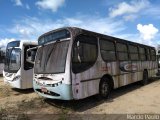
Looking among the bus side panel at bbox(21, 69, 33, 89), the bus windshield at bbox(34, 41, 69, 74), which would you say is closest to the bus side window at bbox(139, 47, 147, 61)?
the bus side panel at bbox(21, 69, 33, 89)

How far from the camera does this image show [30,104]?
9359mm

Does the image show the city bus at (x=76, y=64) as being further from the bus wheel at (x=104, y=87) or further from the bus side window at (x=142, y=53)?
the bus side window at (x=142, y=53)

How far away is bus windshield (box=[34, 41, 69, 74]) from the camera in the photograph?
8148 mm

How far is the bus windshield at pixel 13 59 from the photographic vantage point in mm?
12228

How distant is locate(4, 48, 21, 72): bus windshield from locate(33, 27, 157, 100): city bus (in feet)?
9.47

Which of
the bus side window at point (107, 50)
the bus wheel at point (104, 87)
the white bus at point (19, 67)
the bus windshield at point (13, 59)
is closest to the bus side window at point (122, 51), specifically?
the bus side window at point (107, 50)

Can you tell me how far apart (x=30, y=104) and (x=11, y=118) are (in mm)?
1944

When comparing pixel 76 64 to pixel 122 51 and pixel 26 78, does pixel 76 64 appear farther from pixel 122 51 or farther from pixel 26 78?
pixel 26 78

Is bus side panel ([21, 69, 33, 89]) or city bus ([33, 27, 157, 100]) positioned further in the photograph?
bus side panel ([21, 69, 33, 89])

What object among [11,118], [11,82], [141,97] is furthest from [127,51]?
[11,118]

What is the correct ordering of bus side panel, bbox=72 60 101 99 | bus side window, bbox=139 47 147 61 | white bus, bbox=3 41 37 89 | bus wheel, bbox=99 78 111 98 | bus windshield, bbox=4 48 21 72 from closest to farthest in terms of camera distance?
bus side panel, bbox=72 60 101 99, bus wheel, bbox=99 78 111 98, white bus, bbox=3 41 37 89, bus windshield, bbox=4 48 21 72, bus side window, bbox=139 47 147 61

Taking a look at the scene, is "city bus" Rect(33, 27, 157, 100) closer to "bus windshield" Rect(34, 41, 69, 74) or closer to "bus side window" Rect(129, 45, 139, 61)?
"bus windshield" Rect(34, 41, 69, 74)

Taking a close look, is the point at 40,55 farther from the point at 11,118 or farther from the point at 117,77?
the point at 117,77

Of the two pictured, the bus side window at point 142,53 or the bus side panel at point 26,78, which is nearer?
the bus side panel at point 26,78
